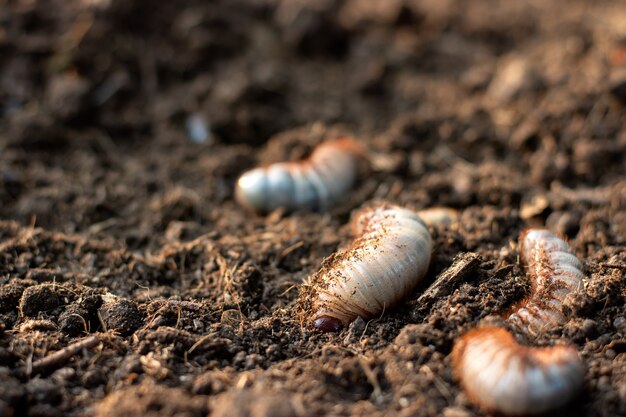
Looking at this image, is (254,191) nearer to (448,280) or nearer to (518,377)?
(448,280)

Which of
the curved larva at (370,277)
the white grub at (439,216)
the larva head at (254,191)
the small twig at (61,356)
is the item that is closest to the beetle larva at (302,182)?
the larva head at (254,191)

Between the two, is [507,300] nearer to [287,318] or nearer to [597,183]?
[287,318]

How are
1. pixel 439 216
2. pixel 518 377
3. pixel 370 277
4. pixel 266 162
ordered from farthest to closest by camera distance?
pixel 266 162, pixel 439 216, pixel 370 277, pixel 518 377

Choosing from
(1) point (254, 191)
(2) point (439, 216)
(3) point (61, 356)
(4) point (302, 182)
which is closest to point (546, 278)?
(2) point (439, 216)

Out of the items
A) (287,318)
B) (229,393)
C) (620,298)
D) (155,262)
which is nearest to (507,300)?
(620,298)

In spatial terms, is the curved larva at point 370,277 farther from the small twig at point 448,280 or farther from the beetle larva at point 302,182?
the beetle larva at point 302,182
